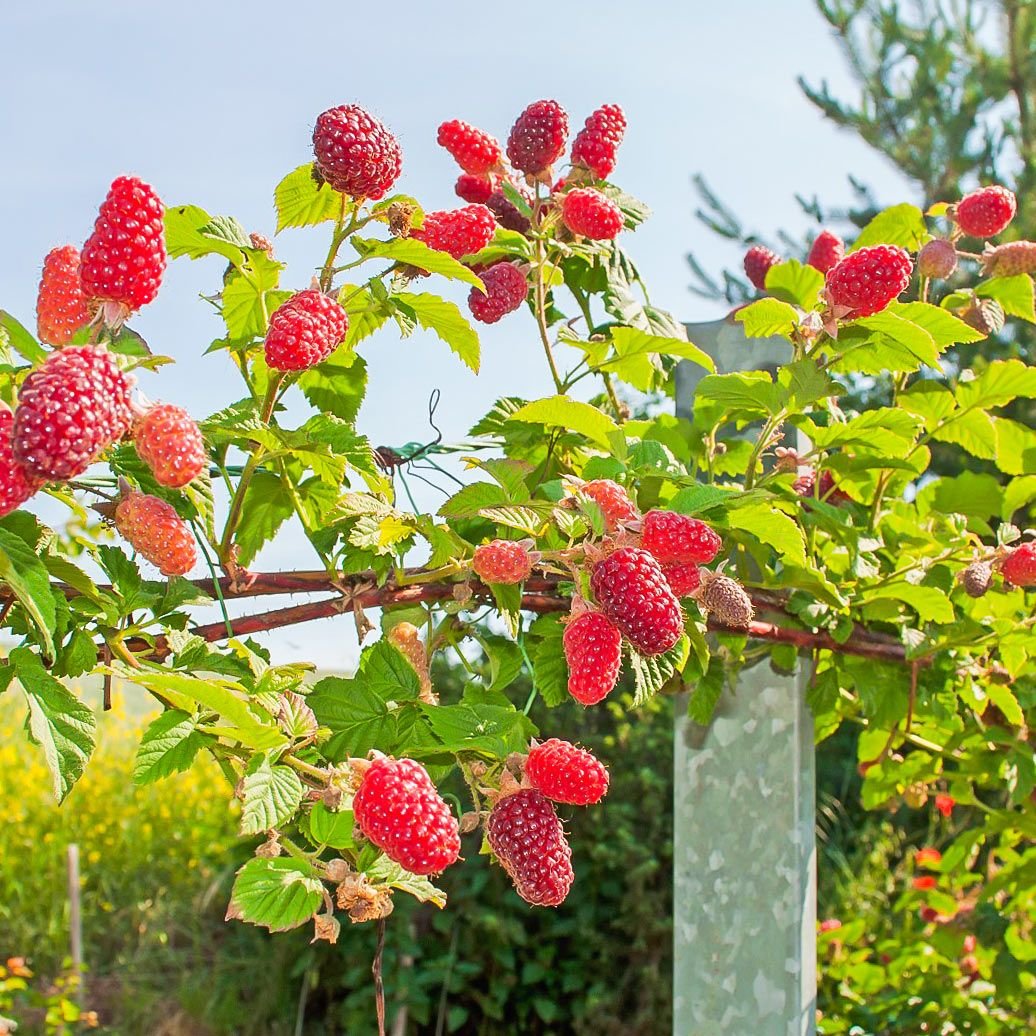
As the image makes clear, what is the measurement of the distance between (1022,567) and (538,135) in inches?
26.4

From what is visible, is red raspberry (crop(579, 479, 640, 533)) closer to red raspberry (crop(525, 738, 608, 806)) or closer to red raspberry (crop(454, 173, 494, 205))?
red raspberry (crop(525, 738, 608, 806))

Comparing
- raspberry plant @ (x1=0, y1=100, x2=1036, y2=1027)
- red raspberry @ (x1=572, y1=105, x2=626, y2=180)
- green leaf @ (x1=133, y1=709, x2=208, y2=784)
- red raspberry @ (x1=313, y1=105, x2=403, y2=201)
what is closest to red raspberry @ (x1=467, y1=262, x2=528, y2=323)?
raspberry plant @ (x1=0, y1=100, x2=1036, y2=1027)

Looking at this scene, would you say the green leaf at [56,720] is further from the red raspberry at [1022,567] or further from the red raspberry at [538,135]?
the red raspberry at [1022,567]

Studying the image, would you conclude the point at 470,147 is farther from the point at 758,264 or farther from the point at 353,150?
the point at 758,264

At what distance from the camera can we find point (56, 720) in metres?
0.86

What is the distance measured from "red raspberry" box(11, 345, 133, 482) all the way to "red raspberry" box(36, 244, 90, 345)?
0.15 m

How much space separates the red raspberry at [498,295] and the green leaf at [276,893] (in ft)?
1.90

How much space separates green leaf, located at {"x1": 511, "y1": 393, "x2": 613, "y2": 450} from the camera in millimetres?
1084

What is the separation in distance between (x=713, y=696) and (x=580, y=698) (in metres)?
0.47

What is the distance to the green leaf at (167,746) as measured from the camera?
0.85m

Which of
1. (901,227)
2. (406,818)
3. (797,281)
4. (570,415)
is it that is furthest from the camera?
(901,227)

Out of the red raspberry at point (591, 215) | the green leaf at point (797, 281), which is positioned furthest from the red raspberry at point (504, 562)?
the green leaf at point (797, 281)

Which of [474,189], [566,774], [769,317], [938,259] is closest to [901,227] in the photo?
[938,259]

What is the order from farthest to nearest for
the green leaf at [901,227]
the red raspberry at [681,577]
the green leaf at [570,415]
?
the green leaf at [901,227] → the green leaf at [570,415] → the red raspberry at [681,577]
